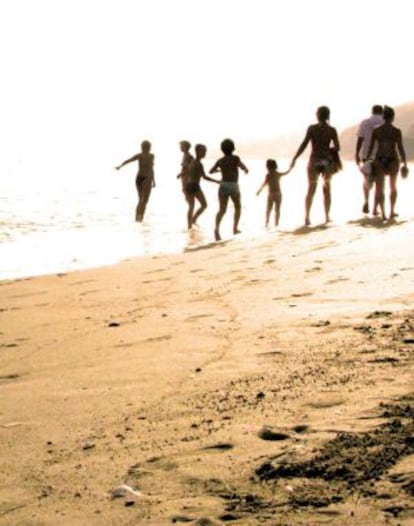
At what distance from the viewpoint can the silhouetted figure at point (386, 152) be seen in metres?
14.6

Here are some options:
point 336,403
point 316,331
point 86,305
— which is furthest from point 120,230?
point 336,403

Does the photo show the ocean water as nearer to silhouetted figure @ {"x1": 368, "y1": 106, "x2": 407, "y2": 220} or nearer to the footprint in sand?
silhouetted figure @ {"x1": 368, "y1": 106, "x2": 407, "y2": 220}

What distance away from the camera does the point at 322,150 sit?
584 inches

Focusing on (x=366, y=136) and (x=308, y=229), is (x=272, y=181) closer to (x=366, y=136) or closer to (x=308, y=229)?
(x=366, y=136)

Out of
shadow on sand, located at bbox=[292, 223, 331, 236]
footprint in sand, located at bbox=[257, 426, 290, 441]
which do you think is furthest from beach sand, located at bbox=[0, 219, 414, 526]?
shadow on sand, located at bbox=[292, 223, 331, 236]

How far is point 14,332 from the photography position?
23.4 ft

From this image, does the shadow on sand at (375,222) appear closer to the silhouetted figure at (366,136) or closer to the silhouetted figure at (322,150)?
the silhouetted figure at (366,136)

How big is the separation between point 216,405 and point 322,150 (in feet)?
35.1

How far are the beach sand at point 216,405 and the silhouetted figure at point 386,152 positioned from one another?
21.2 ft

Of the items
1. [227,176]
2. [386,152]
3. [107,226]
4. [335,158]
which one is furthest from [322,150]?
[107,226]

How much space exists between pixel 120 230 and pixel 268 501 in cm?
1657

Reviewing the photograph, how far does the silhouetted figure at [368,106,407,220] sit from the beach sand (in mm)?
6464

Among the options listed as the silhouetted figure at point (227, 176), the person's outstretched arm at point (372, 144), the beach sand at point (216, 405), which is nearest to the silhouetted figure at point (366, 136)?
the person's outstretched arm at point (372, 144)

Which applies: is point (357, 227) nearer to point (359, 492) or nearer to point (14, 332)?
point (14, 332)
